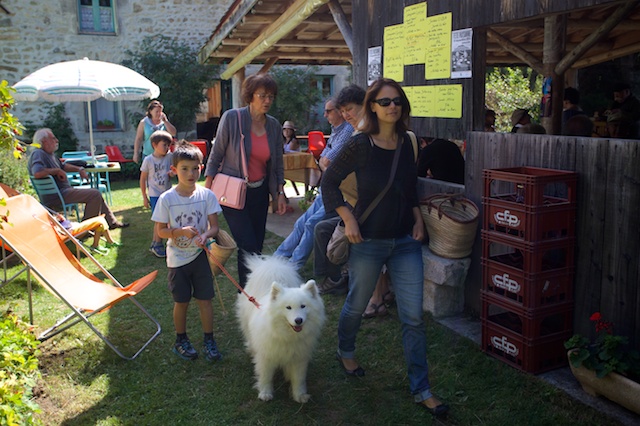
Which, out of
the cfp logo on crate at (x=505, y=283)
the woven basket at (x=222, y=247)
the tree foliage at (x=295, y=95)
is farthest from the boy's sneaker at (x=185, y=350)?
the tree foliage at (x=295, y=95)

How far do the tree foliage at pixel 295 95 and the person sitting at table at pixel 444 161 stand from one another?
12.7 metres

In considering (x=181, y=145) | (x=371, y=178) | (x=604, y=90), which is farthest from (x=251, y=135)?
(x=604, y=90)

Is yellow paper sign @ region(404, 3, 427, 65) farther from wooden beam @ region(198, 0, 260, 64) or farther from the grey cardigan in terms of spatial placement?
wooden beam @ region(198, 0, 260, 64)

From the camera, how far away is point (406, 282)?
349cm

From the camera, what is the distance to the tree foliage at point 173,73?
16.3 metres

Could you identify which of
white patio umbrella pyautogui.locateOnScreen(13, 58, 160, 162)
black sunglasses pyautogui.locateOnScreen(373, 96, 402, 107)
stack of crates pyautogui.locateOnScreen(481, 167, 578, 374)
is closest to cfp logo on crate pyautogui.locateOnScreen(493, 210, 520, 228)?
stack of crates pyautogui.locateOnScreen(481, 167, 578, 374)

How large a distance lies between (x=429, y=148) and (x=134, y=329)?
3253 mm

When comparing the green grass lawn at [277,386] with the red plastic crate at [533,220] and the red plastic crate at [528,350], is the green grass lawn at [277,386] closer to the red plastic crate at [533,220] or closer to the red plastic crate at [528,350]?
the red plastic crate at [528,350]

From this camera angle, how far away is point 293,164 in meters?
9.74

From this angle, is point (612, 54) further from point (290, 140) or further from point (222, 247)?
point (222, 247)

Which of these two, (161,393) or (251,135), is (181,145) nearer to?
(251,135)

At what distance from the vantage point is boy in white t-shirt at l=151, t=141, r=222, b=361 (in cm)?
398

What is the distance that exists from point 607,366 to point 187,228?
276 centimetres

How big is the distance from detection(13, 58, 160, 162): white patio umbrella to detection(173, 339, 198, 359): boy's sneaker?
21.2 feet
